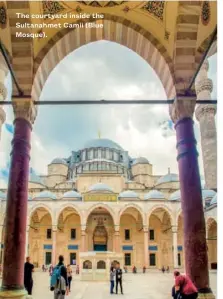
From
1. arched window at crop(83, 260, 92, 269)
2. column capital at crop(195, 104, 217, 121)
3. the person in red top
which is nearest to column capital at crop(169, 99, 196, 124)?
the person in red top

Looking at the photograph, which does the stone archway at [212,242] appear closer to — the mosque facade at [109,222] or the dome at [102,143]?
the mosque facade at [109,222]

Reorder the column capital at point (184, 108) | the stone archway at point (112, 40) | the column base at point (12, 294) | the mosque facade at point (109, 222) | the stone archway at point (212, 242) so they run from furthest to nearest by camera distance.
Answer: the mosque facade at point (109, 222) < the stone archway at point (212, 242) < the stone archway at point (112, 40) < the column capital at point (184, 108) < the column base at point (12, 294)

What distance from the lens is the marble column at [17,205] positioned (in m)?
4.79

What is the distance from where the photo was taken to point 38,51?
5.91 meters

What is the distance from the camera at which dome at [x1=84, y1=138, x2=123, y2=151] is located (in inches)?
1609

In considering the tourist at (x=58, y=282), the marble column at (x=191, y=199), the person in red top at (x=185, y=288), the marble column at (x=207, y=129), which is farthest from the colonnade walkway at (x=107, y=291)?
the marble column at (x=207, y=129)

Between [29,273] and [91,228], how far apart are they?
2367 cm

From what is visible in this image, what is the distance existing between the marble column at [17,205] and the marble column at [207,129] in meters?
19.1

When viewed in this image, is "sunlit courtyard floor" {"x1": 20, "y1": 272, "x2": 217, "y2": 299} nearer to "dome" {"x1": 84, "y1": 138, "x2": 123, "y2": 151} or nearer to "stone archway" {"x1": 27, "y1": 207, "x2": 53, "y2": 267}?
"stone archway" {"x1": 27, "y1": 207, "x2": 53, "y2": 267}

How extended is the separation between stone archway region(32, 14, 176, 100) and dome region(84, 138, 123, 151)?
→ 34104mm

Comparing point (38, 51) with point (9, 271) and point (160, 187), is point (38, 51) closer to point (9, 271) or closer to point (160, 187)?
point (9, 271)

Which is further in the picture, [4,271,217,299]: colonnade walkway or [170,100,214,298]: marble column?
[4,271,217,299]: colonnade walkway

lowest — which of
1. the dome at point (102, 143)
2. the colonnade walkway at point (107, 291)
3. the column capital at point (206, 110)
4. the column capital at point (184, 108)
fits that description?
the colonnade walkway at point (107, 291)
